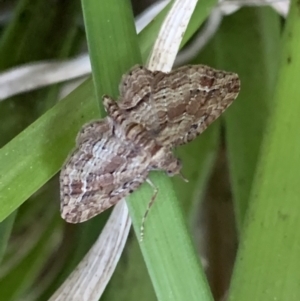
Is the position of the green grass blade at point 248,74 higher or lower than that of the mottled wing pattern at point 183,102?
lower

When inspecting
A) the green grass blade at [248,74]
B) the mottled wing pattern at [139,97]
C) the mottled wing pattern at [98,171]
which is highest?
the mottled wing pattern at [139,97]

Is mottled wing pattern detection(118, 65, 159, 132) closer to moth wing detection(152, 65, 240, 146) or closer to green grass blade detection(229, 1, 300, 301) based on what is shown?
moth wing detection(152, 65, 240, 146)

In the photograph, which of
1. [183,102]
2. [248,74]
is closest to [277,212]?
[183,102]

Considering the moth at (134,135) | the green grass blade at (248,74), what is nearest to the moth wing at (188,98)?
the moth at (134,135)

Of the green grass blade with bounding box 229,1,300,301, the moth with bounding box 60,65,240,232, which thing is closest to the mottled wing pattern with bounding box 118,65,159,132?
the moth with bounding box 60,65,240,232

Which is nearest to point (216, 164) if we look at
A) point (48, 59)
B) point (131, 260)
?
point (131, 260)

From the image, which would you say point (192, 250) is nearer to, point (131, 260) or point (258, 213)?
point (258, 213)

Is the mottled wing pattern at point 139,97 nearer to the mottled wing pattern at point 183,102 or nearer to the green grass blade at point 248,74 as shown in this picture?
the mottled wing pattern at point 183,102
